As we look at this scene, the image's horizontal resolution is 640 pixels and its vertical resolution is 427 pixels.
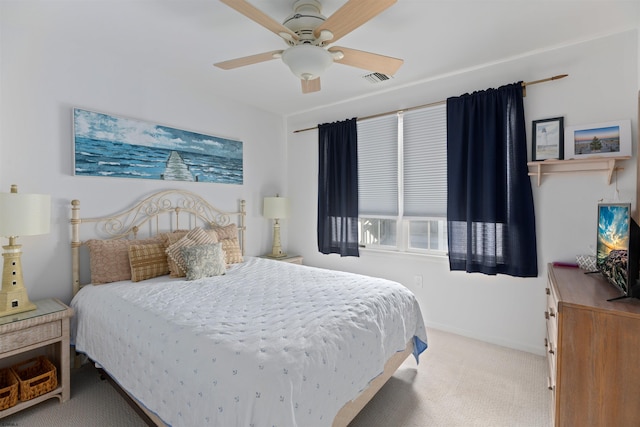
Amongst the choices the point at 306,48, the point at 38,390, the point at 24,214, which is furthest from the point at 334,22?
the point at 38,390

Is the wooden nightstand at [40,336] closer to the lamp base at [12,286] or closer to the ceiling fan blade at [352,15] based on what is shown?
the lamp base at [12,286]

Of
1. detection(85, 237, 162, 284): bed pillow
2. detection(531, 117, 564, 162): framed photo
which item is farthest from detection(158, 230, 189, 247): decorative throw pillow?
detection(531, 117, 564, 162): framed photo

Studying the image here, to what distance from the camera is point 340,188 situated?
3.88 m

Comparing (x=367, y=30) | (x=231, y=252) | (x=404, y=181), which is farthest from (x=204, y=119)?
(x=404, y=181)

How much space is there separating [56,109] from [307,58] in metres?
2.12

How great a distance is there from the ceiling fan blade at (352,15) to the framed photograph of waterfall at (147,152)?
204 cm

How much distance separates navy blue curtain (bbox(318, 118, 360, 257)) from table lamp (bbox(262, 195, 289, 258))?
18.9 inches

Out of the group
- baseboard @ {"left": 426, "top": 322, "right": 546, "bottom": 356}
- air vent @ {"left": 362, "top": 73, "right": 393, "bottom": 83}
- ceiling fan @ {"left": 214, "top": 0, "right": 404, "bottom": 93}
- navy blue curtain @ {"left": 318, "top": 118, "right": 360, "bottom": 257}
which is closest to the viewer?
ceiling fan @ {"left": 214, "top": 0, "right": 404, "bottom": 93}

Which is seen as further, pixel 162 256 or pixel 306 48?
pixel 162 256

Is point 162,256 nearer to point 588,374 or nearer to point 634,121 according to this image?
point 588,374

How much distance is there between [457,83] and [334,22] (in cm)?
192

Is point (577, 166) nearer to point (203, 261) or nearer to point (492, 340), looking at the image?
point (492, 340)

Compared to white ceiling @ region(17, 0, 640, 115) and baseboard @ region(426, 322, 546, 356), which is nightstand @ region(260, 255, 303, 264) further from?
white ceiling @ region(17, 0, 640, 115)

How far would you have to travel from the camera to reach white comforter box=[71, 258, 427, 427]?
1260 mm
